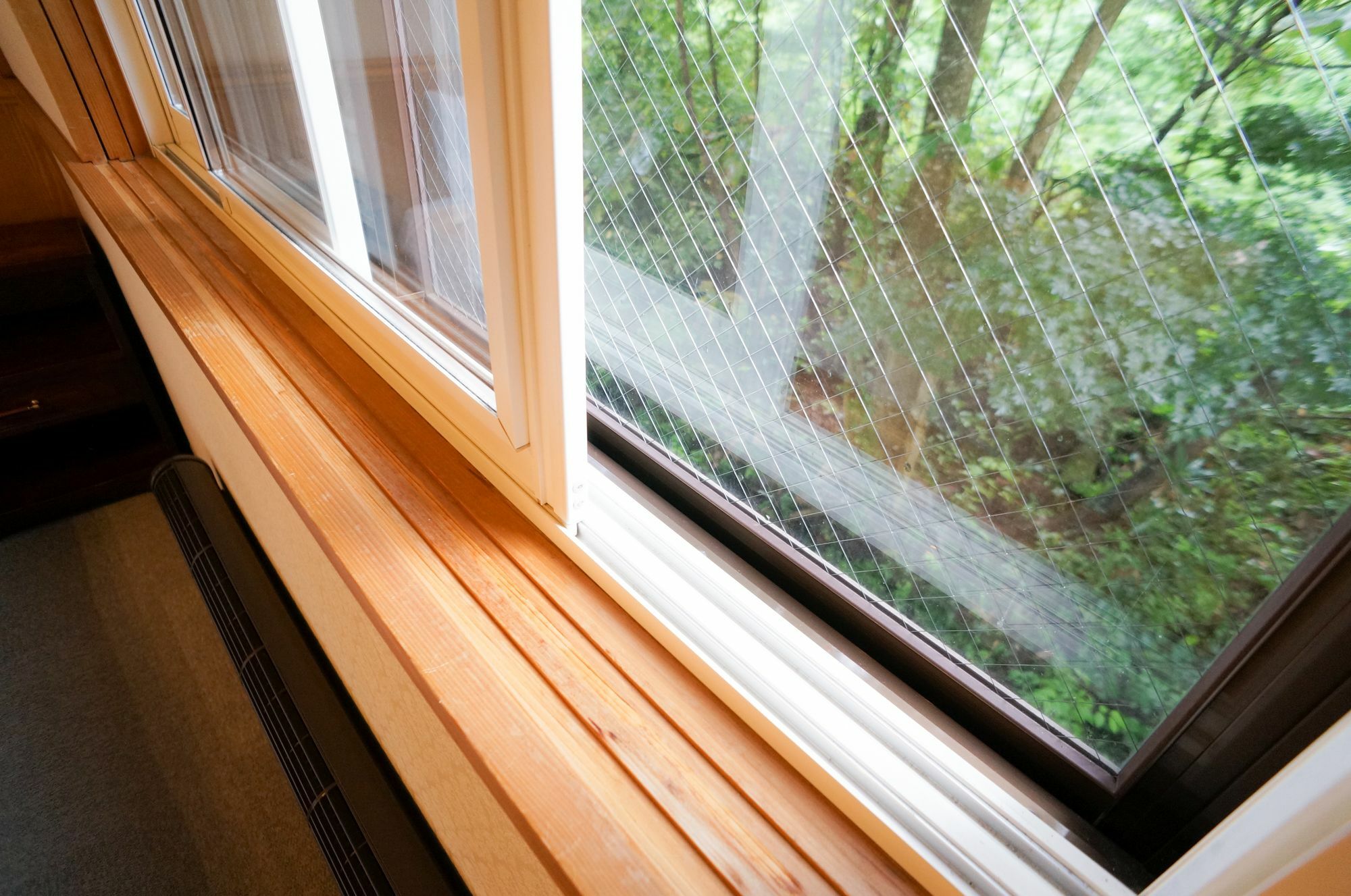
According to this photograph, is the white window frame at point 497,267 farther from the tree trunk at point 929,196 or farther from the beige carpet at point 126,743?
the beige carpet at point 126,743

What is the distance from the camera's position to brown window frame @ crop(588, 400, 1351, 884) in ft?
1.14

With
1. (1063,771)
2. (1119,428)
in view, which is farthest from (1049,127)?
(1063,771)

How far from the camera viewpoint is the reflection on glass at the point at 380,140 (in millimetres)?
705

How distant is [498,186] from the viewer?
454 millimetres

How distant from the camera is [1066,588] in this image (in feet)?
→ 1.77

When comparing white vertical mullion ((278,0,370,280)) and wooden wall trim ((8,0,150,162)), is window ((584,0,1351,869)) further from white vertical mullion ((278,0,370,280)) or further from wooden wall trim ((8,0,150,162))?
wooden wall trim ((8,0,150,162))

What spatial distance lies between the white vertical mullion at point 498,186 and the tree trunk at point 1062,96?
0.38m

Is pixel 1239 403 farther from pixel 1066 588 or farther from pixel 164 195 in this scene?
pixel 164 195

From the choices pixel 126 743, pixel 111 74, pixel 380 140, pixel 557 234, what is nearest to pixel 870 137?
pixel 557 234

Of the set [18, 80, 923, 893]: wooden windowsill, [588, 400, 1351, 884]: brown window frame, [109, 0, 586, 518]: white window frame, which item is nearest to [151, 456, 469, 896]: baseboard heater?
[18, 80, 923, 893]: wooden windowsill

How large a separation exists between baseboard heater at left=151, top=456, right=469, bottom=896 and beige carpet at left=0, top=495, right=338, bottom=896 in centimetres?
62

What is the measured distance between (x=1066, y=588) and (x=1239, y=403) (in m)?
0.20

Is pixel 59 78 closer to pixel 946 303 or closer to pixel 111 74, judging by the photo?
pixel 111 74

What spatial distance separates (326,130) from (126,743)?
5.03 feet
